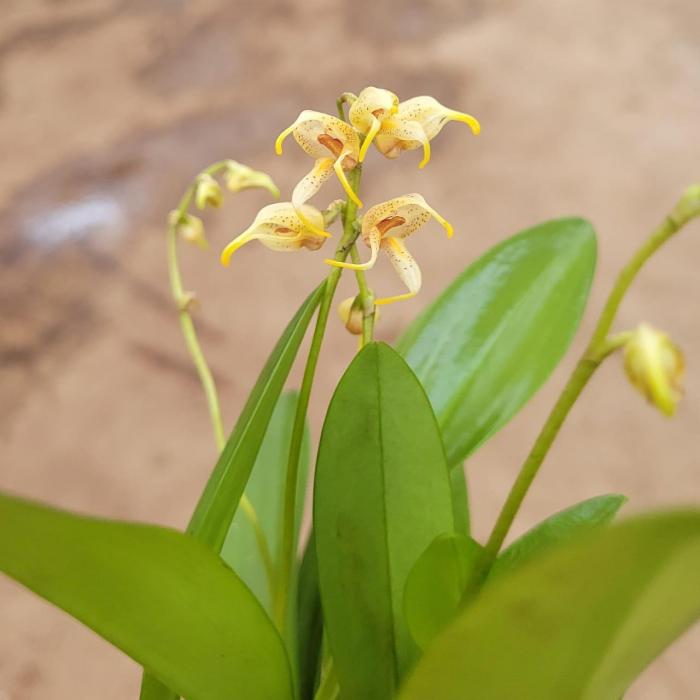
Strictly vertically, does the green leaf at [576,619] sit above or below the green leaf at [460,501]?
below

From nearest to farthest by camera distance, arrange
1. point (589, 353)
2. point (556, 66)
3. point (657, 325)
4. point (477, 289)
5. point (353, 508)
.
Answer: point (589, 353) → point (353, 508) → point (477, 289) → point (657, 325) → point (556, 66)

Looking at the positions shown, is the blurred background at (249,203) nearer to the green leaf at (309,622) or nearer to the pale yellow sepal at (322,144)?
the green leaf at (309,622)

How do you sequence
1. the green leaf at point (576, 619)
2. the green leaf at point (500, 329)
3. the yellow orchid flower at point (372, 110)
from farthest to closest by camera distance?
the green leaf at point (500, 329) → the yellow orchid flower at point (372, 110) → the green leaf at point (576, 619)

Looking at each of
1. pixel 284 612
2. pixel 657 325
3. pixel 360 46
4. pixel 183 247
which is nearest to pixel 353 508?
pixel 284 612

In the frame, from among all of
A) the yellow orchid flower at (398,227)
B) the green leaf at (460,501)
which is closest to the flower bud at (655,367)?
the yellow orchid flower at (398,227)

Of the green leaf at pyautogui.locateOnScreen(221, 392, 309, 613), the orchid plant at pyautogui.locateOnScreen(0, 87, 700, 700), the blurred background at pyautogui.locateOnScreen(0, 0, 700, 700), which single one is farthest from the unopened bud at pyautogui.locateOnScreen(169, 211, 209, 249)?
the blurred background at pyautogui.locateOnScreen(0, 0, 700, 700)

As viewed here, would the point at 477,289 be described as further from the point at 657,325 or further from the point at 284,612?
the point at 657,325

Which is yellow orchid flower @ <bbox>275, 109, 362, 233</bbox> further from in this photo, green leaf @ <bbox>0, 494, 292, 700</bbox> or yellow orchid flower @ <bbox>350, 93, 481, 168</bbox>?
green leaf @ <bbox>0, 494, 292, 700</bbox>
